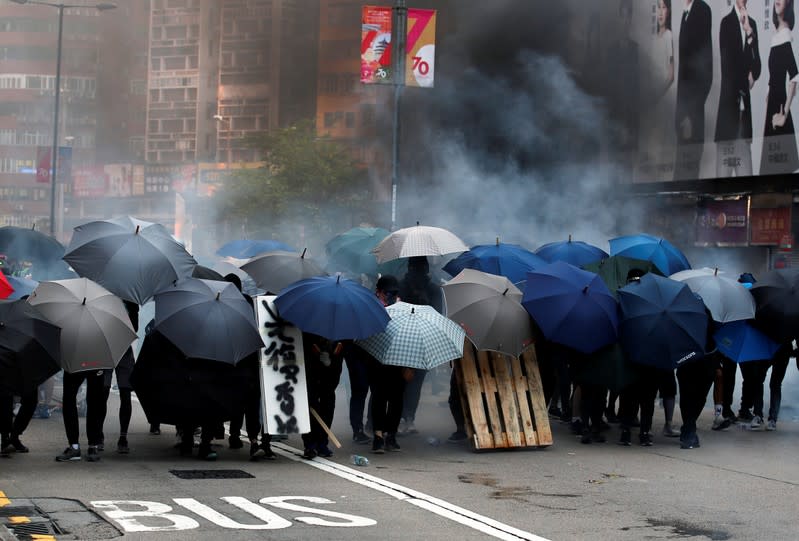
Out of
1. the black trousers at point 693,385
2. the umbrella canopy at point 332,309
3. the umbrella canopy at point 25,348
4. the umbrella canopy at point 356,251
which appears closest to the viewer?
the umbrella canopy at point 25,348

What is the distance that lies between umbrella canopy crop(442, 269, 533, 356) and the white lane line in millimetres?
1642

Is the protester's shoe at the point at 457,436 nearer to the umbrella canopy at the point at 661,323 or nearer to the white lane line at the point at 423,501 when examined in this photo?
the white lane line at the point at 423,501

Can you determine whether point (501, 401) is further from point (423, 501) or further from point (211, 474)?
point (211, 474)

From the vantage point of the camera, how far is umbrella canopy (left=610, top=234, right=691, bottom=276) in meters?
13.0

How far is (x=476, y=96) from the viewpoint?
27.6 m

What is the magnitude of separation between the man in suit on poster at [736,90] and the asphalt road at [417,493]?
1554cm

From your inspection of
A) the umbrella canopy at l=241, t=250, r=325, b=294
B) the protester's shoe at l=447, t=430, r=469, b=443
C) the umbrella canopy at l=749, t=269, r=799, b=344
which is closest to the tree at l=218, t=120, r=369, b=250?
the umbrella canopy at l=241, t=250, r=325, b=294

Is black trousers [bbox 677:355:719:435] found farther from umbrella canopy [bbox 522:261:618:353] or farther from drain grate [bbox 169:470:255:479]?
drain grate [bbox 169:470:255:479]

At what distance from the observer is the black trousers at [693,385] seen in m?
10.4

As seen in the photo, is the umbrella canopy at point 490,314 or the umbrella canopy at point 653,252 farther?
the umbrella canopy at point 653,252

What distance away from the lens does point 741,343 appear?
437 inches

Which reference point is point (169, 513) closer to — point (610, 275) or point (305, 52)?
point (610, 275)

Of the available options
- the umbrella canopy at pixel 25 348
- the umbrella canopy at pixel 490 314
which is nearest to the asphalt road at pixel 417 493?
the umbrella canopy at pixel 25 348

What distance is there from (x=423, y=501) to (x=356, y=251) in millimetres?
6435
